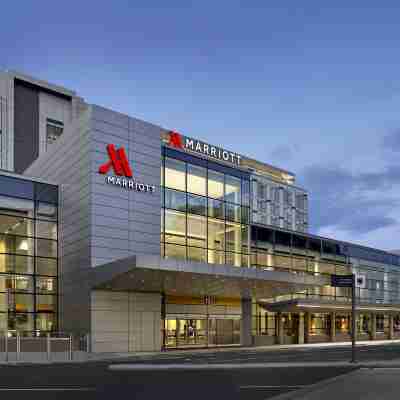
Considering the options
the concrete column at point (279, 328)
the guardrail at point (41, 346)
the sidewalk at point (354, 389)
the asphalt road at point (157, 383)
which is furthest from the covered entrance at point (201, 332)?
the sidewalk at point (354, 389)

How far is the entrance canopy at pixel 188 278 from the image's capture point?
33.5 metres

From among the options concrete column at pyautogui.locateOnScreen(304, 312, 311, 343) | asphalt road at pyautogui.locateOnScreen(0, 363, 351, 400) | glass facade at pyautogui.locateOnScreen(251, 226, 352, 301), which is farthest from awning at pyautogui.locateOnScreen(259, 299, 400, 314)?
asphalt road at pyautogui.locateOnScreen(0, 363, 351, 400)

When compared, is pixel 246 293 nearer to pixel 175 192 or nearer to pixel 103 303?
pixel 175 192

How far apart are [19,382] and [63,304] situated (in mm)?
22022

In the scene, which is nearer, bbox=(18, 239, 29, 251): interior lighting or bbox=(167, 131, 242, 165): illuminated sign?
bbox=(18, 239, 29, 251): interior lighting

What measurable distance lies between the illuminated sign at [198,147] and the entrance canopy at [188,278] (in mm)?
11149

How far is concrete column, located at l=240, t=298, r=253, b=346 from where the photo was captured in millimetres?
49312

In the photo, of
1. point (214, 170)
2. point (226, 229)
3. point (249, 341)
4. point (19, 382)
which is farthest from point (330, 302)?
point (19, 382)

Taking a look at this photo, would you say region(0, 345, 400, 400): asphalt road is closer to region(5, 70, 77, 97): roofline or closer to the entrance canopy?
the entrance canopy

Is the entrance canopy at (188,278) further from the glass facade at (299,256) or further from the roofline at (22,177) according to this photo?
the glass facade at (299,256)

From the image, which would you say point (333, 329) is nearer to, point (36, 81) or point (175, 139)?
point (175, 139)

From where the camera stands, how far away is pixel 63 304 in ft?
134

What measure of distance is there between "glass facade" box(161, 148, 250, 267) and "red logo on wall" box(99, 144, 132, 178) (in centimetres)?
363

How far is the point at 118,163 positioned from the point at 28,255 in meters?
8.99
